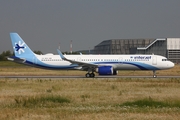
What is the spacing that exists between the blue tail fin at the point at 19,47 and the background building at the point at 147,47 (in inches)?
3220

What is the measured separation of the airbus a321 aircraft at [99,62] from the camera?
4297 cm

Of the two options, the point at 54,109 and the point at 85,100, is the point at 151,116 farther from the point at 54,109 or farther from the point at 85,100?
the point at 85,100

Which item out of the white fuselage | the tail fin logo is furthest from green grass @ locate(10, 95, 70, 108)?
the tail fin logo

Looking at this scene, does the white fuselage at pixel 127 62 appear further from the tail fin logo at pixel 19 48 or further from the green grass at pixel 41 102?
the green grass at pixel 41 102

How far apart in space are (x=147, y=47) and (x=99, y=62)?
3317 inches

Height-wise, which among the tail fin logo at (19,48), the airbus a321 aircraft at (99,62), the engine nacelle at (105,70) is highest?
the tail fin logo at (19,48)

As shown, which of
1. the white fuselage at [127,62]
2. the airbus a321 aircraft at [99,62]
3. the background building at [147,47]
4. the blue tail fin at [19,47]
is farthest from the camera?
the background building at [147,47]

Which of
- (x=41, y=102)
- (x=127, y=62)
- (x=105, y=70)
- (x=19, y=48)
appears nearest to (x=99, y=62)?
(x=105, y=70)

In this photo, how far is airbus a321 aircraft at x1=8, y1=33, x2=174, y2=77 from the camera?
42975 millimetres

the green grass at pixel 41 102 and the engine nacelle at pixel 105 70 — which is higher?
the engine nacelle at pixel 105 70

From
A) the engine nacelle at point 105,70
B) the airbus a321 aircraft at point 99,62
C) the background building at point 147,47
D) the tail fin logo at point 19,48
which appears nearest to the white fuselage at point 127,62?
the airbus a321 aircraft at point 99,62

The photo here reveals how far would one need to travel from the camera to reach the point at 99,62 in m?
44.3

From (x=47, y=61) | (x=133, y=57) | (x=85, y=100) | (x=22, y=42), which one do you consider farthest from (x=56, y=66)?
(x=85, y=100)

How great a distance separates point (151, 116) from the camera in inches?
493
